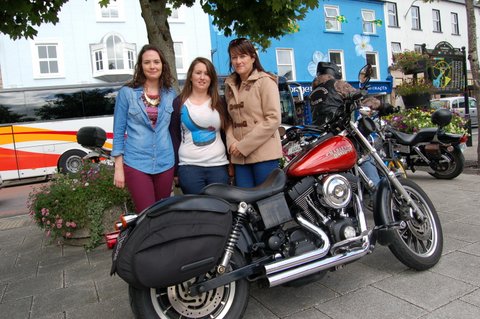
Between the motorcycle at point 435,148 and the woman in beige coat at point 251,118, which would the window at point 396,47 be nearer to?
the motorcycle at point 435,148

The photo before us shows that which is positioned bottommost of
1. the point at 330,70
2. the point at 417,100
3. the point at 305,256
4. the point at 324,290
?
the point at 324,290

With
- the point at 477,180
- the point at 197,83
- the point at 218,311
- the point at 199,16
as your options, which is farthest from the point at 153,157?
the point at 199,16

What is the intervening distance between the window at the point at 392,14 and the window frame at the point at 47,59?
793 inches

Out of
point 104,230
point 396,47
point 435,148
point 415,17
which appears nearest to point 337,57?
point 396,47

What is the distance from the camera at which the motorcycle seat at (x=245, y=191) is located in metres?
2.34

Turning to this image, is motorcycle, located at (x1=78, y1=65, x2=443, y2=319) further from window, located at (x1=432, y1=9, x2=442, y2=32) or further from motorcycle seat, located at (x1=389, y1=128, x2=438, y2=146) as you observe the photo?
window, located at (x1=432, y1=9, x2=442, y2=32)

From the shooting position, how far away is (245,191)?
239 cm

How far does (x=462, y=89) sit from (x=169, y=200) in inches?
394

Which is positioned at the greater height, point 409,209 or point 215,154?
point 215,154

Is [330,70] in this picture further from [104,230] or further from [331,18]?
[331,18]

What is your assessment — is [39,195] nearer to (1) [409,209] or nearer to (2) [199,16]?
(1) [409,209]

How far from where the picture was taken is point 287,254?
2.47 meters

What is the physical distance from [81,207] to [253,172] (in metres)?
2.34

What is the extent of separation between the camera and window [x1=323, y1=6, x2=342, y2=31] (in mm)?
22766
